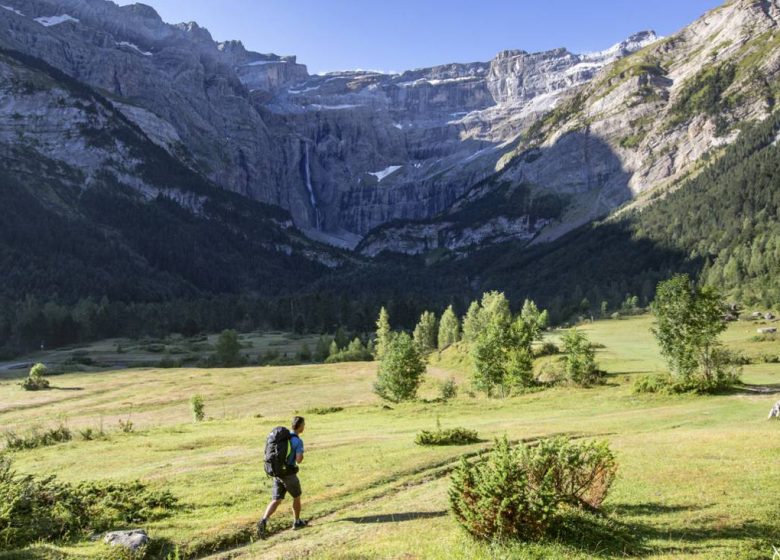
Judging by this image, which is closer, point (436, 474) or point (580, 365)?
point (436, 474)

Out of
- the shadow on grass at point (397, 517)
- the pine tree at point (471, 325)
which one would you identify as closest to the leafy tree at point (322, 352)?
the pine tree at point (471, 325)

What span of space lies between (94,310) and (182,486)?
193720 mm

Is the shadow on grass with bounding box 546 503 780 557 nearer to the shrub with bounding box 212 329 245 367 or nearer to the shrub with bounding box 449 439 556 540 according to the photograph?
the shrub with bounding box 449 439 556 540

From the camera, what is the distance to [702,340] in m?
51.4

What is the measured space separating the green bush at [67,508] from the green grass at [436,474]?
1.51 m

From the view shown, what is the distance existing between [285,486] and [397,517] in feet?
12.8

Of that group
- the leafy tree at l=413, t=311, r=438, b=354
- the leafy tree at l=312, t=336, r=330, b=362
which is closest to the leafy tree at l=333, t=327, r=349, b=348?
the leafy tree at l=312, t=336, r=330, b=362

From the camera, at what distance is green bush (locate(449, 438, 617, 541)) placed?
1373cm

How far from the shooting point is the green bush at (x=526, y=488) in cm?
1373

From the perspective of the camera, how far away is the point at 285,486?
17.9m

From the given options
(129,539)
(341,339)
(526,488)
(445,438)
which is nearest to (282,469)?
(129,539)

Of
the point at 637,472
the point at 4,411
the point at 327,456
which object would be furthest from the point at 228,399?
the point at 637,472

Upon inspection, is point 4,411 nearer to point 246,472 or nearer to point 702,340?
point 246,472

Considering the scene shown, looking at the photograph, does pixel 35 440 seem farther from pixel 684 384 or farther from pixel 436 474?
pixel 684 384
